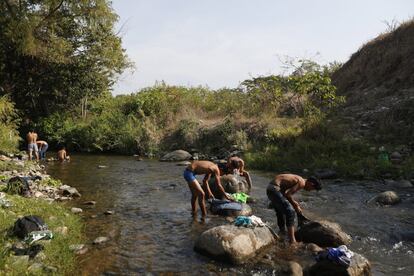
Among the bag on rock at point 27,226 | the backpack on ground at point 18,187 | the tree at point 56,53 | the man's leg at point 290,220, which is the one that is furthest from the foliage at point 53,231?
the tree at point 56,53

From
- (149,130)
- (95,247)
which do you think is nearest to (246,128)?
(149,130)

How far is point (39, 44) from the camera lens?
2934 centimetres

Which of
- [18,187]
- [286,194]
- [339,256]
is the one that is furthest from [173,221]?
[339,256]

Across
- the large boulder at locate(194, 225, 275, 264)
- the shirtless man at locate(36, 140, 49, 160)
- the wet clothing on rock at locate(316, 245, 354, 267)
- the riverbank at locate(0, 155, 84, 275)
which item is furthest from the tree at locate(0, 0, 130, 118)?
the wet clothing on rock at locate(316, 245, 354, 267)

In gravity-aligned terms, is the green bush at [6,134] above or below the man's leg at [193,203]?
above

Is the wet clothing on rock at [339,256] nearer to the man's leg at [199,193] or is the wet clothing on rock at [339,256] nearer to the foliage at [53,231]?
the man's leg at [199,193]

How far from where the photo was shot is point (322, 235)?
366 inches

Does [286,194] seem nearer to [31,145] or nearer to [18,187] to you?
[18,187]

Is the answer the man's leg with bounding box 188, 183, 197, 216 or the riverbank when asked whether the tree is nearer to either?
the riverbank

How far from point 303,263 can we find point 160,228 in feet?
12.3

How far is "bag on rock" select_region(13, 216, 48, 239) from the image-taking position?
8.34m

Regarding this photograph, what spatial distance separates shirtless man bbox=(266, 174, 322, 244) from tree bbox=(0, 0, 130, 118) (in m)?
23.6

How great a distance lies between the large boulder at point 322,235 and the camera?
9.23 meters

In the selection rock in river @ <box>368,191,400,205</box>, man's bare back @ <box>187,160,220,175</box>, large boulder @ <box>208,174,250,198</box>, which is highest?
man's bare back @ <box>187,160,220,175</box>
